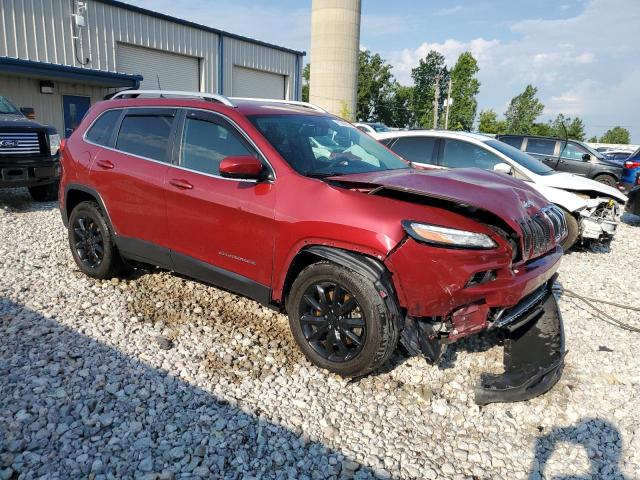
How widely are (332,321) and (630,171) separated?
10.8m

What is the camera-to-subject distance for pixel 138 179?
13.9ft

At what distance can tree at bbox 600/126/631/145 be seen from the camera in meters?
57.7

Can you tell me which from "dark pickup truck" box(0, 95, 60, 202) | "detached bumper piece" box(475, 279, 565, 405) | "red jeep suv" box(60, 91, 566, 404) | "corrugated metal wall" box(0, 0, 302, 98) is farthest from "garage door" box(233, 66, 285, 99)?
"detached bumper piece" box(475, 279, 565, 405)

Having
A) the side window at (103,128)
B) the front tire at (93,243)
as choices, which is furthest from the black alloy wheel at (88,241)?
the side window at (103,128)

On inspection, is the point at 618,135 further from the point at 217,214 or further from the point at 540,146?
the point at 217,214

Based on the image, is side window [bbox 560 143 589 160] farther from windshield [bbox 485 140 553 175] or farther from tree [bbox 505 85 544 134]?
tree [bbox 505 85 544 134]

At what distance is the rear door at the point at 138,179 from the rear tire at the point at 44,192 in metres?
5.20

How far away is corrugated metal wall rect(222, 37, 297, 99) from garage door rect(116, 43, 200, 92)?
68.3 inches

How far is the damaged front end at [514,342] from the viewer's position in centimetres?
301

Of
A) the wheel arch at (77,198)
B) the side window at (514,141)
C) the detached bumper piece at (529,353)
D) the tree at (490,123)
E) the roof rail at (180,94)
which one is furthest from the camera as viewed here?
the tree at (490,123)

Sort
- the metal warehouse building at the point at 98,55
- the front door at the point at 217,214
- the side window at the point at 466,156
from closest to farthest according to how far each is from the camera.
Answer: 1. the front door at the point at 217,214
2. the side window at the point at 466,156
3. the metal warehouse building at the point at 98,55

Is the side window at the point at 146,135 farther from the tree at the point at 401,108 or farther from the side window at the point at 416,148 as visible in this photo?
the tree at the point at 401,108

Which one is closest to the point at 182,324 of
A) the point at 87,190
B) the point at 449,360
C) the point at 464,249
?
the point at 87,190

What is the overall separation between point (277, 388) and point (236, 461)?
0.73m
